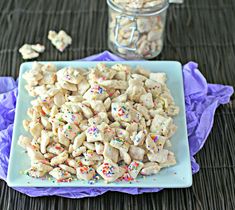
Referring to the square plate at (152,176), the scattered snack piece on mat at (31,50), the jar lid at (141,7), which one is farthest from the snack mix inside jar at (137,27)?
the scattered snack piece on mat at (31,50)

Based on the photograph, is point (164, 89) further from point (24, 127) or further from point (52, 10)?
A: point (52, 10)

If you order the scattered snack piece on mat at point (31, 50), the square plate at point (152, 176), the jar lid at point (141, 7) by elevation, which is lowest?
the square plate at point (152, 176)

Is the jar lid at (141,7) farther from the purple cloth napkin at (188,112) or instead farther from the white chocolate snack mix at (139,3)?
the purple cloth napkin at (188,112)

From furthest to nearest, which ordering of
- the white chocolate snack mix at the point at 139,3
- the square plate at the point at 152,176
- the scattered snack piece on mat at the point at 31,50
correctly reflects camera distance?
the scattered snack piece on mat at the point at 31,50, the white chocolate snack mix at the point at 139,3, the square plate at the point at 152,176

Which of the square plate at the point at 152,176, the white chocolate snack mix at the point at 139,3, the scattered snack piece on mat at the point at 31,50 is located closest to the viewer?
the square plate at the point at 152,176

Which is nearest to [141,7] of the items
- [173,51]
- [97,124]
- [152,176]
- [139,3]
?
[139,3]

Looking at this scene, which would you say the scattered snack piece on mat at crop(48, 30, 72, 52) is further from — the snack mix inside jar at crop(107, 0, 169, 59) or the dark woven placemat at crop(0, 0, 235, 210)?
the snack mix inside jar at crop(107, 0, 169, 59)
